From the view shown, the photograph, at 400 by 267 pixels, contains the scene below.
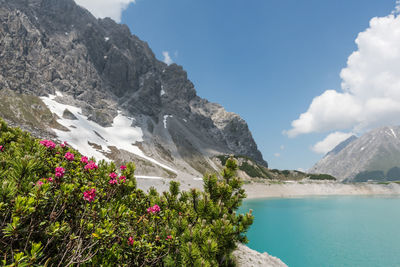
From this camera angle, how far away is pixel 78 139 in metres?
109

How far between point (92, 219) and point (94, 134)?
448 ft

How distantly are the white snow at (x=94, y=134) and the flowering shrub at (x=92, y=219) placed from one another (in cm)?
10334

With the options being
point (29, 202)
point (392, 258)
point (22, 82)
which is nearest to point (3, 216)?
point (29, 202)

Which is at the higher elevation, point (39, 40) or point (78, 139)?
point (39, 40)

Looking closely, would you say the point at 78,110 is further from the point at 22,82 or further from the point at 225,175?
the point at 225,175

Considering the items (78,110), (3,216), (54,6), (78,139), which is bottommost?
(3,216)

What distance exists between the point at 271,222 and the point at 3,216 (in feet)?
203

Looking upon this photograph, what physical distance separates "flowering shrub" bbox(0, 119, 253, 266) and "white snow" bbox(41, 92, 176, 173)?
339ft

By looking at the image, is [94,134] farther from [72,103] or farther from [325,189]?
[325,189]

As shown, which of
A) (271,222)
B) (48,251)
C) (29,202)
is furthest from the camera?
(271,222)

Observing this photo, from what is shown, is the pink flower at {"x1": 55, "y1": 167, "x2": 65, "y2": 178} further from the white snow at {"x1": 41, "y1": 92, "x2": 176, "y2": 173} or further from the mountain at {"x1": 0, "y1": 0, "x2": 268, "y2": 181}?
the white snow at {"x1": 41, "y1": 92, "x2": 176, "y2": 173}

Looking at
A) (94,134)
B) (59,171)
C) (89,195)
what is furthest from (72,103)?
(89,195)

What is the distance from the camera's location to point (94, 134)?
126 metres

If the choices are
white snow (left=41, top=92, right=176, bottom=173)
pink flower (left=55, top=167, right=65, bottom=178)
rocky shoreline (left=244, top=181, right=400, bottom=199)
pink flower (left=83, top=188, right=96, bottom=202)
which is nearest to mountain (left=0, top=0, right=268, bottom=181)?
white snow (left=41, top=92, right=176, bottom=173)
